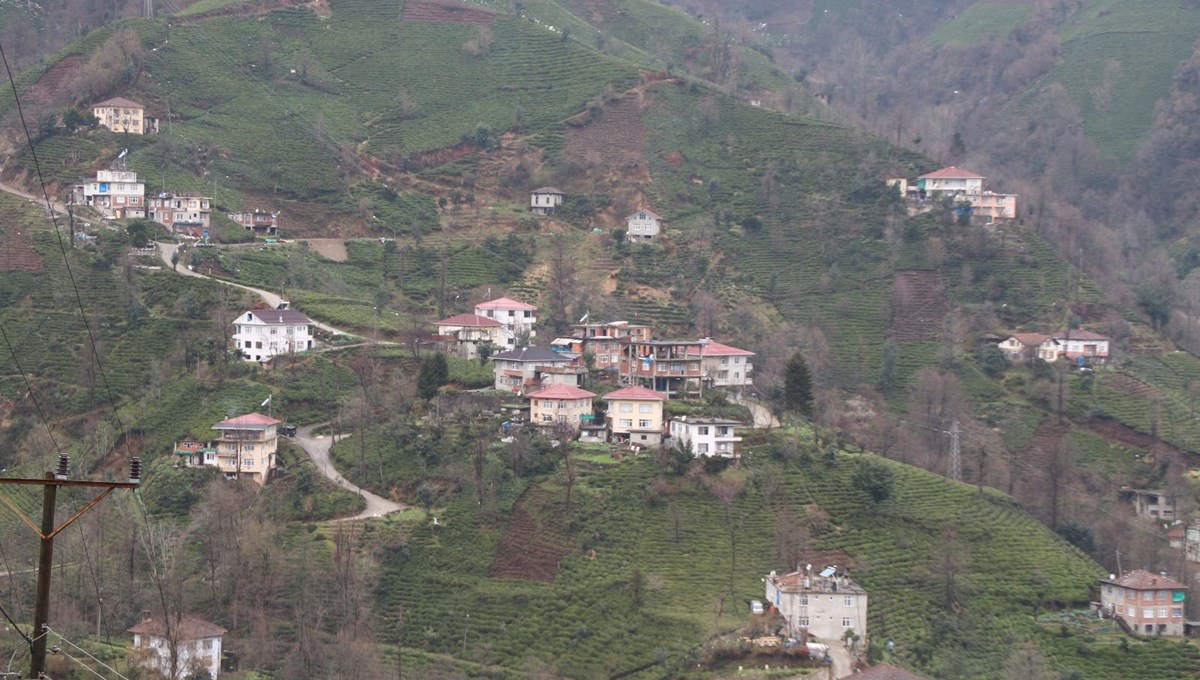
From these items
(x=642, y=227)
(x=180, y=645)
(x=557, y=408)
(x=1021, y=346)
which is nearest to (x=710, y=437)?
(x=557, y=408)

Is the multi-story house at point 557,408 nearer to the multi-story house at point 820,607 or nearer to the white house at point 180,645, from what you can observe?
the multi-story house at point 820,607

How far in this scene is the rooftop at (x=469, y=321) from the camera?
178ft

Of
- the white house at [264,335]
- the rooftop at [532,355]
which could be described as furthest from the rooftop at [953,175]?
the white house at [264,335]

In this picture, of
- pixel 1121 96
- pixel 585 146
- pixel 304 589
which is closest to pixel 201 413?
pixel 304 589

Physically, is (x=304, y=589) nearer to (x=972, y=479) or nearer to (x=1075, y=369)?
(x=972, y=479)

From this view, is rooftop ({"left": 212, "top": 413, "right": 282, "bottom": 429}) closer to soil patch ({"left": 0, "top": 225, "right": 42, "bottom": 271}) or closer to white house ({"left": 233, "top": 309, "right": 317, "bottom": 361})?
white house ({"left": 233, "top": 309, "right": 317, "bottom": 361})

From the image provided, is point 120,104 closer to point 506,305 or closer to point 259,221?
point 259,221

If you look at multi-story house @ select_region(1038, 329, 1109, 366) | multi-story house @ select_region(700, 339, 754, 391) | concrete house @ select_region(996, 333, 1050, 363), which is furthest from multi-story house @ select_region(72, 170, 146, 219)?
multi-story house @ select_region(1038, 329, 1109, 366)

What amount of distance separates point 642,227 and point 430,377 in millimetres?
20963

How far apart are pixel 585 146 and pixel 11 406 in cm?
3342

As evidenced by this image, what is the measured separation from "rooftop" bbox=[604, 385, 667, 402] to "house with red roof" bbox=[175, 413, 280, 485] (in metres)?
10.4

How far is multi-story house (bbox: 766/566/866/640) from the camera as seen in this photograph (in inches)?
1512

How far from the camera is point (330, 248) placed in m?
64.1

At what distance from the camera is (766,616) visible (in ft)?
126
